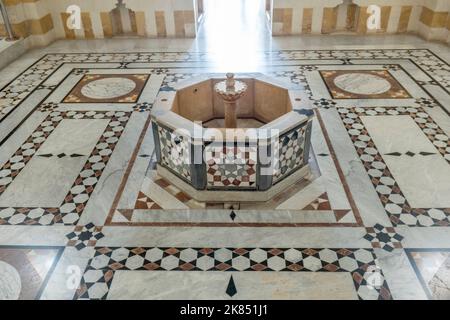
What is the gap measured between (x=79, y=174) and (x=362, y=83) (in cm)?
317

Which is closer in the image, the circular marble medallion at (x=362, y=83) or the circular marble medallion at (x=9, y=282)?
the circular marble medallion at (x=9, y=282)

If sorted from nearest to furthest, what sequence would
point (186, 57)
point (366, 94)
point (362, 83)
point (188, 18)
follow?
point (366, 94) < point (362, 83) < point (186, 57) < point (188, 18)

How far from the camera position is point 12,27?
5.73 meters

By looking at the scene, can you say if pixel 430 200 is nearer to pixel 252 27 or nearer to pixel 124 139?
pixel 124 139

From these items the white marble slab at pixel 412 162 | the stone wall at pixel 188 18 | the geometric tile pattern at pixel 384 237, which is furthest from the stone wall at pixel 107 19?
the geometric tile pattern at pixel 384 237

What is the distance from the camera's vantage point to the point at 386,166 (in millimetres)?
3072

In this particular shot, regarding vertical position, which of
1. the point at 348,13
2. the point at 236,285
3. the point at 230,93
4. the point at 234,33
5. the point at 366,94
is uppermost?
the point at 230,93

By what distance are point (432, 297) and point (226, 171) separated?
1.37m

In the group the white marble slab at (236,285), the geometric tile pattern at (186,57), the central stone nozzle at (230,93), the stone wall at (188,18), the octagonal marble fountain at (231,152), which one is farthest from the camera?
the stone wall at (188,18)

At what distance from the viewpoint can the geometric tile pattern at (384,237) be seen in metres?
2.37

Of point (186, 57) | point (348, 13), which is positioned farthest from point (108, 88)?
point (348, 13)

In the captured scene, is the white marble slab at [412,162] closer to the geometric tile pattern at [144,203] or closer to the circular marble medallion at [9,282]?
the geometric tile pattern at [144,203]

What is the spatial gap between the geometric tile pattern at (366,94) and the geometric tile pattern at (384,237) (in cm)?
203

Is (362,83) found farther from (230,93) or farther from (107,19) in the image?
(107,19)
